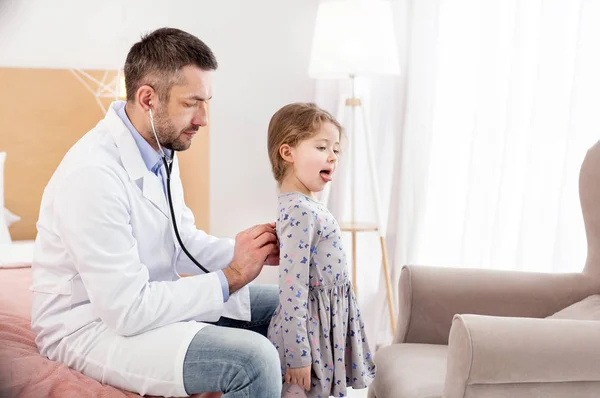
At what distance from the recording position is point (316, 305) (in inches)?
55.8

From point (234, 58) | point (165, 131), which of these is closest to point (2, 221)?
point (234, 58)

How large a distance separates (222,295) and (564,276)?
935mm

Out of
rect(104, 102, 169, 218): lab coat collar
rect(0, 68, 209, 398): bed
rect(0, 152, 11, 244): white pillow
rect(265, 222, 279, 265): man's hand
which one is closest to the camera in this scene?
rect(104, 102, 169, 218): lab coat collar

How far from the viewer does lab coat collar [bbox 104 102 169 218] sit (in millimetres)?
1339

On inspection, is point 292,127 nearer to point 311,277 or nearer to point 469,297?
point 311,277

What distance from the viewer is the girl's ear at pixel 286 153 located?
150 cm

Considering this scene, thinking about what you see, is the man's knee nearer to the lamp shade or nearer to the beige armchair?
the beige armchair

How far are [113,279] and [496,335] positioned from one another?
711 millimetres

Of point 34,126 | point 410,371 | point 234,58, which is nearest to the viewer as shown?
point 410,371

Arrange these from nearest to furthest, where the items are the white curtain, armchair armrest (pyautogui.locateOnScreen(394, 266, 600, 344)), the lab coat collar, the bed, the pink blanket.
→ the pink blanket → the lab coat collar → armchair armrest (pyautogui.locateOnScreen(394, 266, 600, 344)) → the white curtain → the bed

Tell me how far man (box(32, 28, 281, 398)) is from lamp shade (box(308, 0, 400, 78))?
1.17 metres

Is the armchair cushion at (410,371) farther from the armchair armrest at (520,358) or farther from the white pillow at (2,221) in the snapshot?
the white pillow at (2,221)

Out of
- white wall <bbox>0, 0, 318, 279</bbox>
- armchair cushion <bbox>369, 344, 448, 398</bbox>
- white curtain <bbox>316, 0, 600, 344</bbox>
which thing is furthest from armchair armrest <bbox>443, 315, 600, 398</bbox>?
white wall <bbox>0, 0, 318, 279</bbox>

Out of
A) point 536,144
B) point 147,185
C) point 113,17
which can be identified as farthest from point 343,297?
point 113,17
